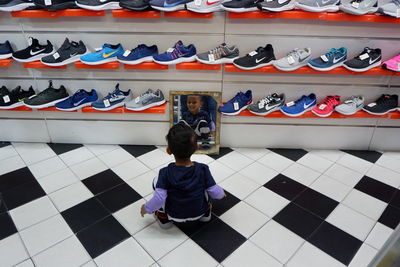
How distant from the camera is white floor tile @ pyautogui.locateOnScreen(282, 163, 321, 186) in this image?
2586mm

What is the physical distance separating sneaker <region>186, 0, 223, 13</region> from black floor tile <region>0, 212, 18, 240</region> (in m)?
2.10

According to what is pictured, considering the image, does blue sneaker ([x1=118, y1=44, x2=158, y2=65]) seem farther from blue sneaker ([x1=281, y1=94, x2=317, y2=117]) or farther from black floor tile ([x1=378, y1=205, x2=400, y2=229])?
black floor tile ([x1=378, y1=205, x2=400, y2=229])

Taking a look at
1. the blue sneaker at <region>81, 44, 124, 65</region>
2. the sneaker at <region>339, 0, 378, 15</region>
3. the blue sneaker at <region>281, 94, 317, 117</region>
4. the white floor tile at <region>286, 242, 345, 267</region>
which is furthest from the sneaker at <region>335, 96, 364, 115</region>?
the blue sneaker at <region>81, 44, 124, 65</region>

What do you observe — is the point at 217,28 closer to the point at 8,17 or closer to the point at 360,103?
the point at 360,103

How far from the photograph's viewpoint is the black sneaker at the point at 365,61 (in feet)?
8.46

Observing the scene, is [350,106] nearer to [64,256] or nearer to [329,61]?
[329,61]

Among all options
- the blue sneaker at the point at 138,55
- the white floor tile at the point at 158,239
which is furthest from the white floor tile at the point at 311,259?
the blue sneaker at the point at 138,55

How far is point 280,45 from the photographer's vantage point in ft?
8.84

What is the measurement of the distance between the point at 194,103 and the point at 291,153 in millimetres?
1120

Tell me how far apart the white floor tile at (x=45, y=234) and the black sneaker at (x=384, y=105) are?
110 inches

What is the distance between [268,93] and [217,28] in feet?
2.63

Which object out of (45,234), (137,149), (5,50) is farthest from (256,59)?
(5,50)

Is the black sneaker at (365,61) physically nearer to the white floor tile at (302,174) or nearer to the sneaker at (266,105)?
the sneaker at (266,105)

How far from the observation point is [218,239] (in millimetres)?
1954
